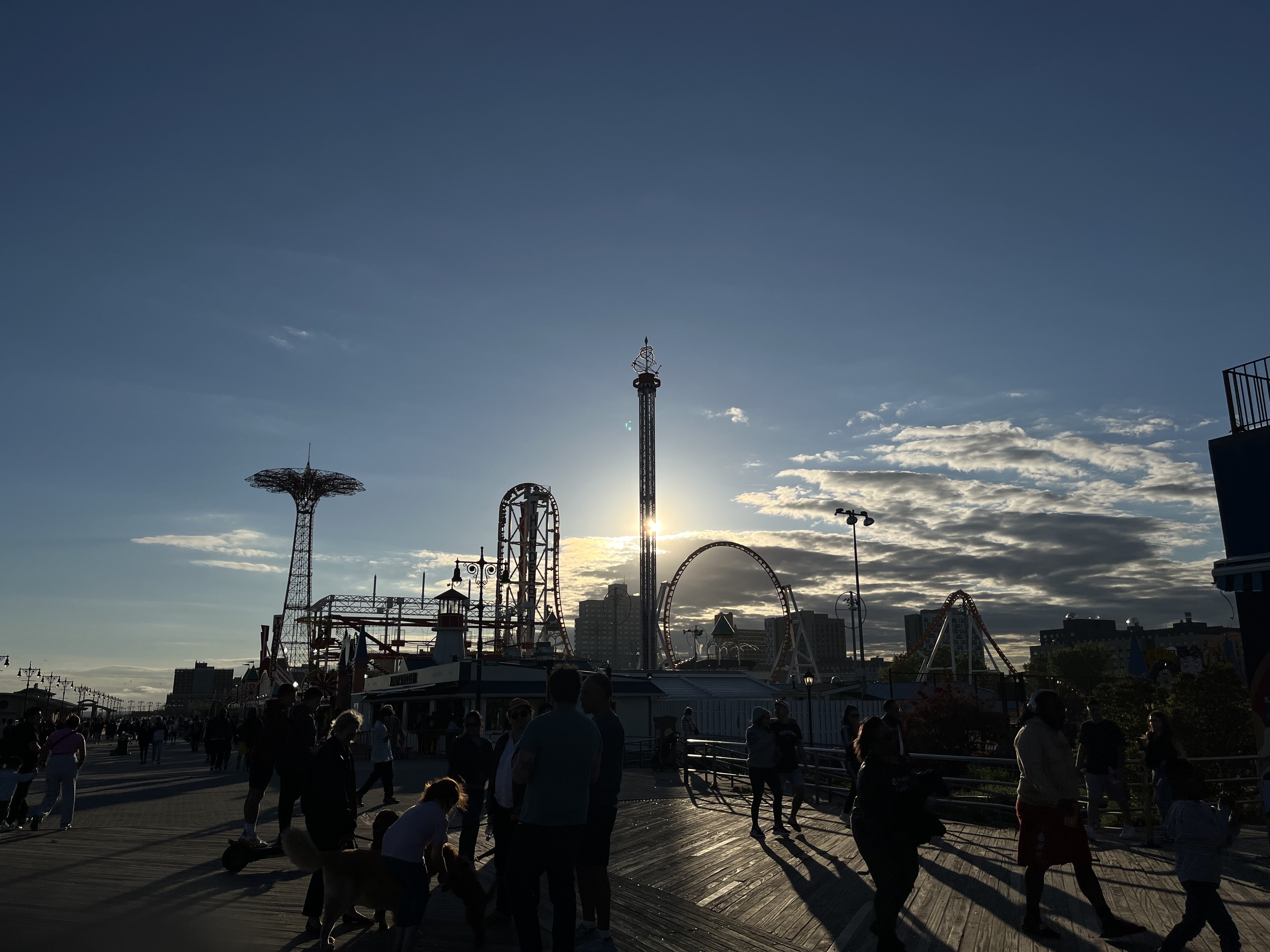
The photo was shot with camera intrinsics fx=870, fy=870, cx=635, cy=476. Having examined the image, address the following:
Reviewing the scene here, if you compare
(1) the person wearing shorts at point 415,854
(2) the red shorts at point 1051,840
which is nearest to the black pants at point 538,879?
(1) the person wearing shorts at point 415,854

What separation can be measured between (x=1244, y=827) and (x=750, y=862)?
7841mm

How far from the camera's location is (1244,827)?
12.3m

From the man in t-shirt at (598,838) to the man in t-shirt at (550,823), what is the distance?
2.84 feet

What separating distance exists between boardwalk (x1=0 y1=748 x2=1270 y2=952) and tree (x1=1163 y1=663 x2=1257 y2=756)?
5.89 meters

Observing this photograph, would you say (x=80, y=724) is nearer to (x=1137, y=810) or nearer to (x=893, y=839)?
(x=893, y=839)

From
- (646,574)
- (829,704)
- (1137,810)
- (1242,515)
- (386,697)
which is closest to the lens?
(1242,515)

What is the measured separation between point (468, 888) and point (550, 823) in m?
1.78

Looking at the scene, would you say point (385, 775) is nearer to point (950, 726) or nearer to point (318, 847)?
point (318, 847)

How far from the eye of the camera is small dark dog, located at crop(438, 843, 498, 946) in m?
6.26

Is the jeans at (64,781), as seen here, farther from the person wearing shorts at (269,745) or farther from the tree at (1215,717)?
the tree at (1215,717)

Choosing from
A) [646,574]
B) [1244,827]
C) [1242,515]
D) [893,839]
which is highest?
[646,574]

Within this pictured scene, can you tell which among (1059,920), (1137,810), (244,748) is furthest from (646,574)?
(1059,920)

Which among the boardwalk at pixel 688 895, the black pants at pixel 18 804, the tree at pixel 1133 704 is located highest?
the tree at pixel 1133 704

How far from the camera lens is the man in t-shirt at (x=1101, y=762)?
9930 mm
